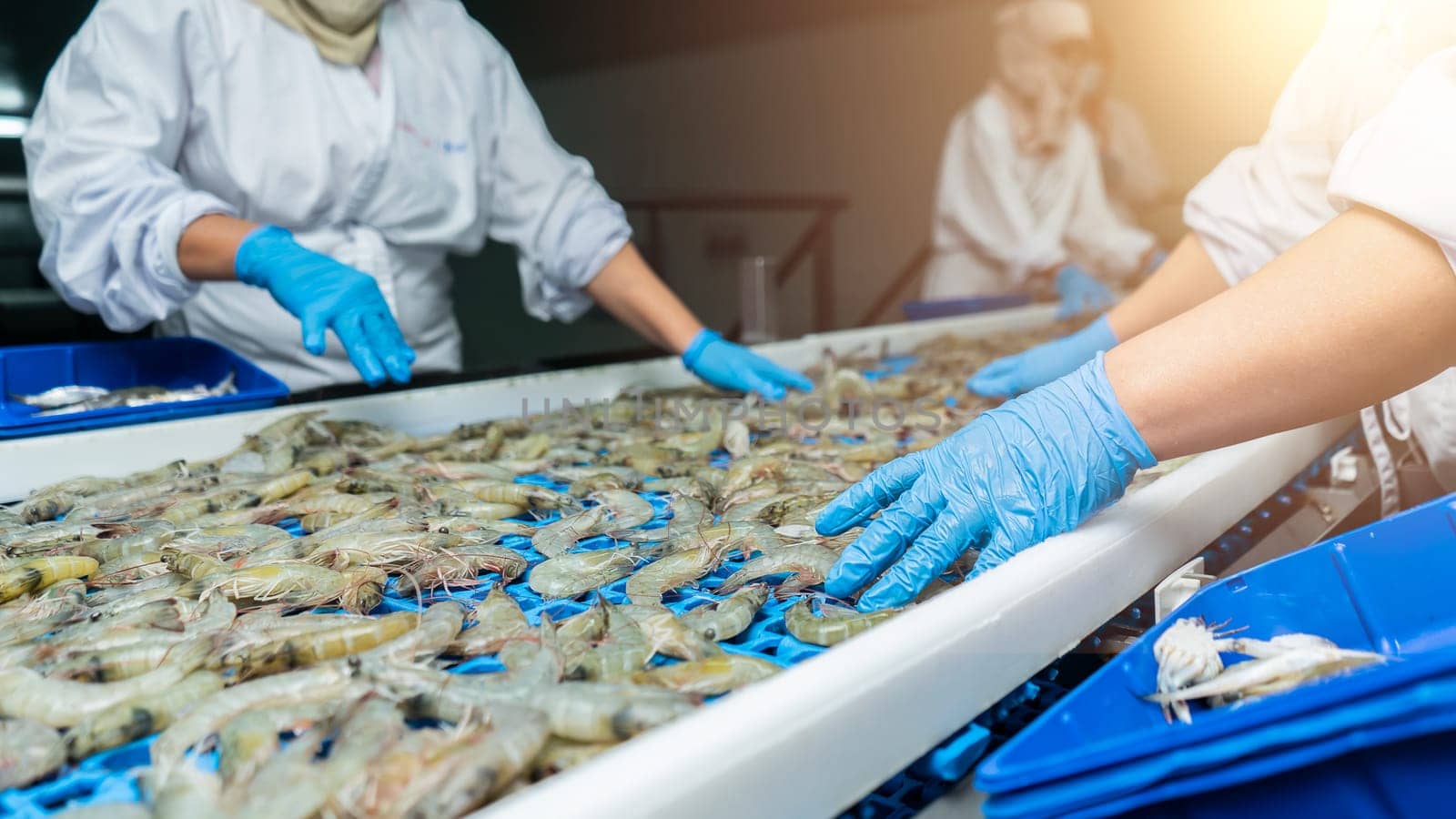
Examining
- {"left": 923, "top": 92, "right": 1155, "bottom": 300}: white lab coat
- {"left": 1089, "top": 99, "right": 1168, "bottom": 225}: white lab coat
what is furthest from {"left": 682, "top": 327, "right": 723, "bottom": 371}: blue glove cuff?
{"left": 1089, "top": 99, "right": 1168, "bottom": 225}: white lab coat

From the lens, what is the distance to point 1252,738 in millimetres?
611

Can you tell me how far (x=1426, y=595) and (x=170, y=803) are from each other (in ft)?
3.42

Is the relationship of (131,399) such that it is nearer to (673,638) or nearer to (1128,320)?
(673,638)

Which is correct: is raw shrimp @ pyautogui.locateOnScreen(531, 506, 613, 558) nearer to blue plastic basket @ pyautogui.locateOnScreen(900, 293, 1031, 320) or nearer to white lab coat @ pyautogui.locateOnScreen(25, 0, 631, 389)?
white lab coat @ pyautogui.locateOnScreen(25, 0, 631, 389)

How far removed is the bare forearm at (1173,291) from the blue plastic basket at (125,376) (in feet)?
5.84

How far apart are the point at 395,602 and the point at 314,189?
5.21 feet

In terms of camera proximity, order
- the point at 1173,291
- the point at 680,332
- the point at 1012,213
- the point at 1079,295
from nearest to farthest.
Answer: the point at 1173,291
the point at 680,332
the point at 1079,295
the point at 1012,213

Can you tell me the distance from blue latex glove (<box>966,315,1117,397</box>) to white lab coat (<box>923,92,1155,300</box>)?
269 cm

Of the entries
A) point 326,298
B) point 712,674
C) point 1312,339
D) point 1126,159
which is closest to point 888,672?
point 712,674

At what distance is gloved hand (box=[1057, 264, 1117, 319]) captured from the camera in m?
3.70

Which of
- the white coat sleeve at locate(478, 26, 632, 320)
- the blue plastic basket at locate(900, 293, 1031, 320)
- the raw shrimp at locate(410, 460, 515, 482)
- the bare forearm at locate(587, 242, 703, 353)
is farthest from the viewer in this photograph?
the blue plastic basket at locate(900, 293, 1031, 320)

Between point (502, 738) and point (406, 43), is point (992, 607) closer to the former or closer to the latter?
point (502, 738)

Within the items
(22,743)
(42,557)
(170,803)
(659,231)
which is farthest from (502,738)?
(659,231)

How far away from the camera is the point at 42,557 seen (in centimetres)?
107
